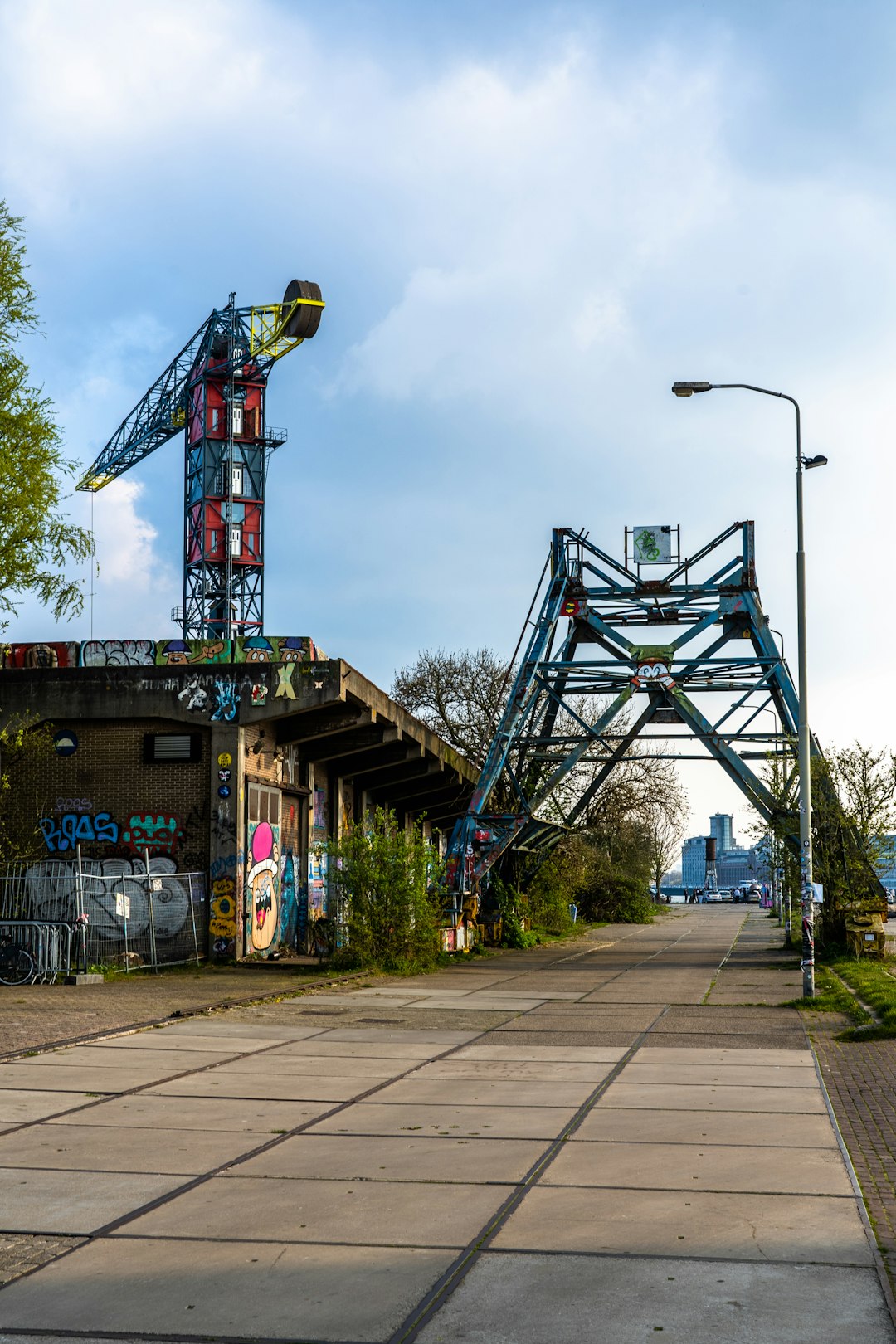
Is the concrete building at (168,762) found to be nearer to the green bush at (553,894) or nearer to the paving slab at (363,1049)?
the paving slab at (363,1049)

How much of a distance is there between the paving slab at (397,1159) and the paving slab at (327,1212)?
20 cm

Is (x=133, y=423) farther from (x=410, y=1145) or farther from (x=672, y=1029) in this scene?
(x=410, y=1145)

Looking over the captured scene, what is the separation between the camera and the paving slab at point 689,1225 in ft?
20.7

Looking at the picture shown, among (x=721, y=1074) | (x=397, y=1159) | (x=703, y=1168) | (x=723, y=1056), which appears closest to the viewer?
(x=703, y=1168)

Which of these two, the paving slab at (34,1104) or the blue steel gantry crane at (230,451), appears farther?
the blue steel gantry crane at (230,451)

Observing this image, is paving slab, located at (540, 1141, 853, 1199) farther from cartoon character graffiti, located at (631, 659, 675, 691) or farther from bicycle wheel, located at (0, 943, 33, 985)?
cartoon character graffiti, located at (631, 659, 675, 691)

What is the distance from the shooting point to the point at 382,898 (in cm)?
2633

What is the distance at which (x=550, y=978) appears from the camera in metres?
25.7

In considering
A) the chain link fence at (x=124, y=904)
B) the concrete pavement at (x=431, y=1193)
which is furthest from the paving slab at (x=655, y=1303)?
the chain link fence at (x=124, y=904)

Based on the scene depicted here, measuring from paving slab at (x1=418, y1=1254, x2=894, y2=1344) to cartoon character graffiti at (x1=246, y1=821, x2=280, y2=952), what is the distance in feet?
71.1

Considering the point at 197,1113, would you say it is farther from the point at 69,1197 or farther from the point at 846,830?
the point at 846,830

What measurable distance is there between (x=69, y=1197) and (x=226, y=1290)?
1.94 m

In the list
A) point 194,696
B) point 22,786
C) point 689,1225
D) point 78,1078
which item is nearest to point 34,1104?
point 78,1078

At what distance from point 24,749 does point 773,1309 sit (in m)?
23.1
